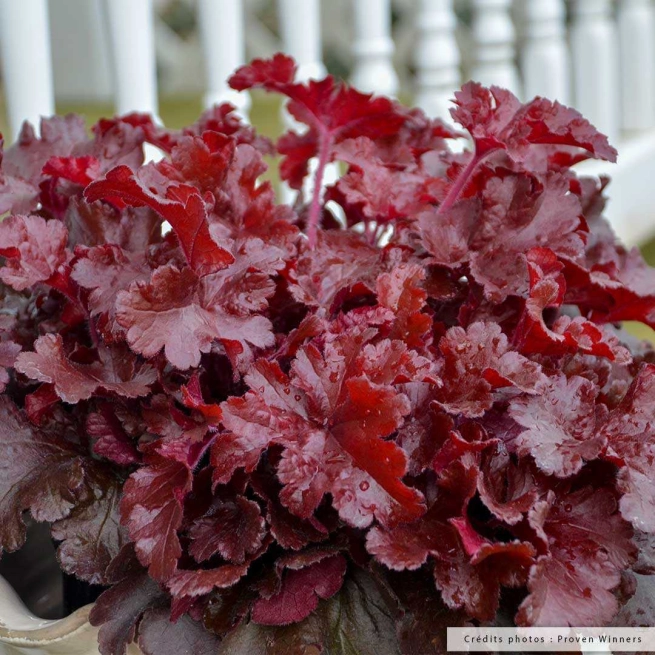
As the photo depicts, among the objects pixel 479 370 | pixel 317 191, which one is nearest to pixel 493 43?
pixel 317 191

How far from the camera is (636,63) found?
97.7 inches

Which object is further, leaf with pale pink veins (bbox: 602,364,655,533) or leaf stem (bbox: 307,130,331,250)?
leaf stem (bbox: 307,130,331,250)

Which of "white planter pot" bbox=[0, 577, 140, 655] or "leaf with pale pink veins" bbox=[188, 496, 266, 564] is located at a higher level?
"leaf with pale pink veins" bbox=[188, 496, 266, 564]

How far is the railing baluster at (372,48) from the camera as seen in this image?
156cm

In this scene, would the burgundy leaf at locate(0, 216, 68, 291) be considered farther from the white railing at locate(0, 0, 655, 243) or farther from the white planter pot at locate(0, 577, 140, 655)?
the white railing at locate(0, 0, 655, 243)

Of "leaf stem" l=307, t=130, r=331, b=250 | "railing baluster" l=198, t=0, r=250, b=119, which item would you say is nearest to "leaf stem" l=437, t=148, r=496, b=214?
"leaf stem" l=307, t=130, r=331, b=250

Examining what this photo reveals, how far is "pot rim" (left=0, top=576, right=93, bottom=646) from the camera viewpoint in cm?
59

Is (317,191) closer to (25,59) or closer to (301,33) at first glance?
(25,59)

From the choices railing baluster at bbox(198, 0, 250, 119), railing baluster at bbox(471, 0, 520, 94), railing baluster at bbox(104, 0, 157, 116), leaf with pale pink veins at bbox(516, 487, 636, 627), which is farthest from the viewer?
railing baluster at bbox(471, 0, 520, 94)

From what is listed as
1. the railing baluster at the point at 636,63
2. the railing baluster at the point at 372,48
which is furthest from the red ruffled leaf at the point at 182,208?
the railing baluster at the point at 636,63

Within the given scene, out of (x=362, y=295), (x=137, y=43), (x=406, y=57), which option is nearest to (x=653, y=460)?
(x=362, y=295)

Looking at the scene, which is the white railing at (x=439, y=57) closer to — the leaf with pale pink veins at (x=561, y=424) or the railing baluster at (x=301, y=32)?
the railing baluster at (x=301, y=32)

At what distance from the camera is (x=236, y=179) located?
0.67m

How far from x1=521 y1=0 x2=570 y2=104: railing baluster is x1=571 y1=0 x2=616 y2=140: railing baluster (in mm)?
200
